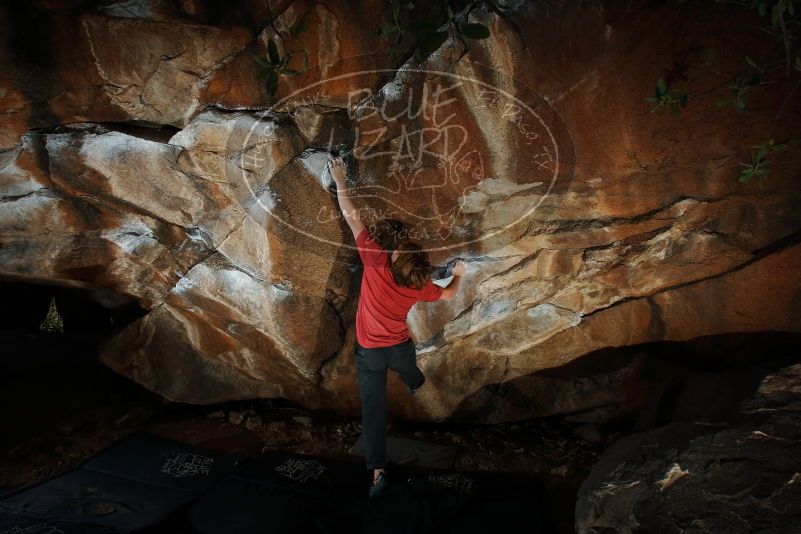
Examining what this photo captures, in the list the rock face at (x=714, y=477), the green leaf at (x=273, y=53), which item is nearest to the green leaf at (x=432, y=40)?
the green leaf at (x=273, y=53)

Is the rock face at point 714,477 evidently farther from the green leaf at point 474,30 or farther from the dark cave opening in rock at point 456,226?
the green leaf at point 474,30

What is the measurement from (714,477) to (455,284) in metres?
1.75

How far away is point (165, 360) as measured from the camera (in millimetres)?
4984

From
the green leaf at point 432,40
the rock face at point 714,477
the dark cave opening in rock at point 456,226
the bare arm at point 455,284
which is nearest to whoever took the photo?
the green leaf at point 432,40

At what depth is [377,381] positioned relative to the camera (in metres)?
3.44

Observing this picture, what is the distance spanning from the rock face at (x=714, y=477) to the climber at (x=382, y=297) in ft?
4.49

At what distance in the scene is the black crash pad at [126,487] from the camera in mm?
3352

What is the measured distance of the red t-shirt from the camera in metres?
3.15

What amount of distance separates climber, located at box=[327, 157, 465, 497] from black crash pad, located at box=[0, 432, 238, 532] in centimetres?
136

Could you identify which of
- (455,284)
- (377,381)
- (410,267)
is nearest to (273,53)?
(410,267)

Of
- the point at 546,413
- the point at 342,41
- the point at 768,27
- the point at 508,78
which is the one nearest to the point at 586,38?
the point at 508,78

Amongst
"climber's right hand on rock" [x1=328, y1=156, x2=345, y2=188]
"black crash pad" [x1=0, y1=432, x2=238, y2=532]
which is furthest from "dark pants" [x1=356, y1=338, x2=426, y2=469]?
"black crash pad" [x1=0, y1=432, x2=238, y2=532]

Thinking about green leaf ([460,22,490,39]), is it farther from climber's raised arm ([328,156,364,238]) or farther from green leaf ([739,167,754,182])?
green leaf ([739,167,754,182])

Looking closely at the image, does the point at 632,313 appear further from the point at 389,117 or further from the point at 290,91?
the point at 290,91
